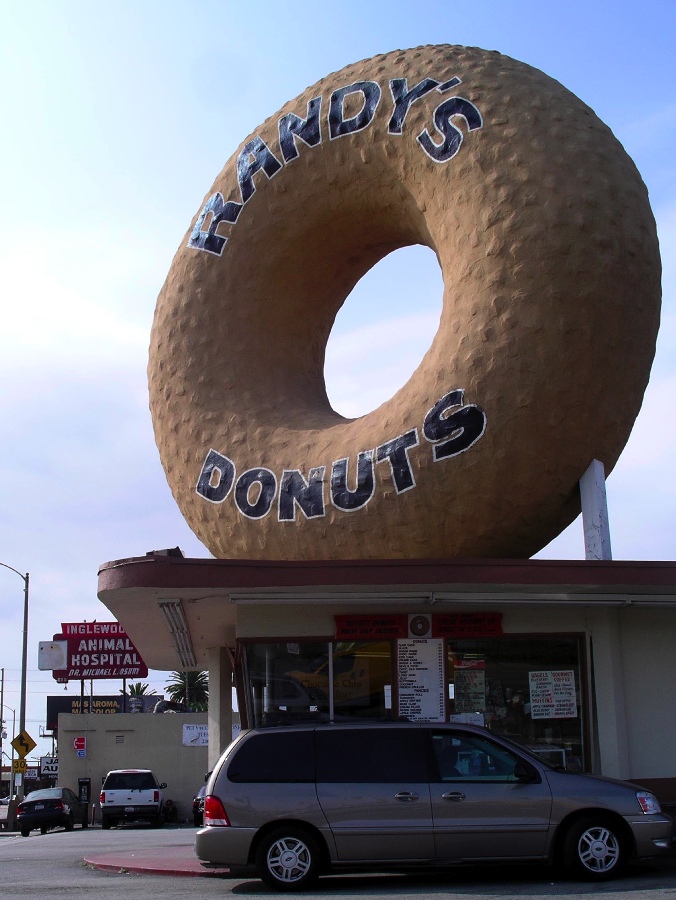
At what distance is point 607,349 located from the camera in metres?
11.7

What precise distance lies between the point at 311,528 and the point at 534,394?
110 inches

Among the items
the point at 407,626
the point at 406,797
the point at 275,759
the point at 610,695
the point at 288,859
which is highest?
the point at 407,626

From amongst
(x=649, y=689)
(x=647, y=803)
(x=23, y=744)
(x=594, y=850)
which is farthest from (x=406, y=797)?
(x=23, y=744)

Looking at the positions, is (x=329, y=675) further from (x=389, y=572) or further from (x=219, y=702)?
(x=219, y=702)

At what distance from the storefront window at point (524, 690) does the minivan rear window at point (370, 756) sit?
254 cm

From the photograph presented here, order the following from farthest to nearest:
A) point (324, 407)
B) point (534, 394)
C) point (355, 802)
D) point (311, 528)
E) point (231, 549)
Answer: point (324, 407)
point (231, 549)
point (311, 528)
point (534, 394)
point (355, 802)

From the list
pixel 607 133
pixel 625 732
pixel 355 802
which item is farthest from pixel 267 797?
pixel 607 133

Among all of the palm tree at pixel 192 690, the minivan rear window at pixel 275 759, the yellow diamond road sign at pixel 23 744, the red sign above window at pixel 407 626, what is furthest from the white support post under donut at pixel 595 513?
the palm tree at pixel 192 690

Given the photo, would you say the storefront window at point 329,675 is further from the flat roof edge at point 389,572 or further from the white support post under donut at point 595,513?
the white support post under donut at point 595,513

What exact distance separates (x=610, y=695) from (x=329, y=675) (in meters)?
2.93

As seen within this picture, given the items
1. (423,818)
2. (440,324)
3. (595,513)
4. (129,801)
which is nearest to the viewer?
(423,818)

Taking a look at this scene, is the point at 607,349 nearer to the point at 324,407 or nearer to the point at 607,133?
the point at 607,133

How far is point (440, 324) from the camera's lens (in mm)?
12477

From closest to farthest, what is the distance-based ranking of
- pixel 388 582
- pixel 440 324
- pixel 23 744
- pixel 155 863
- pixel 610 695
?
1. pixel 388 582
2. pixel 610 695
3. pixel 155 863
4. pixel 440 324
5. pixel 23 744
